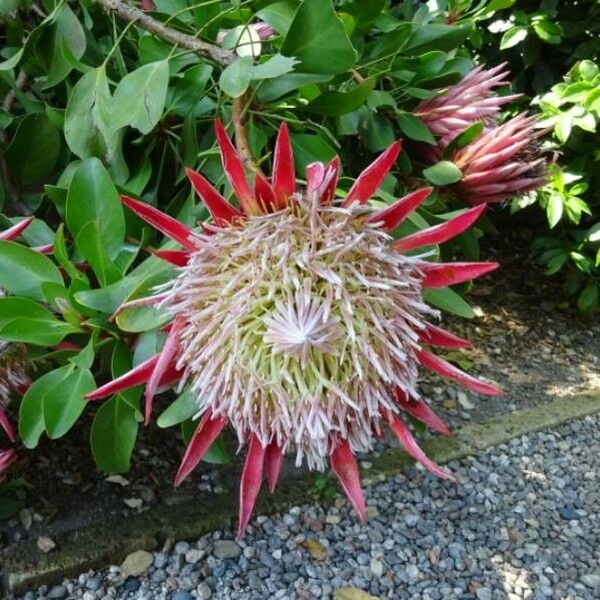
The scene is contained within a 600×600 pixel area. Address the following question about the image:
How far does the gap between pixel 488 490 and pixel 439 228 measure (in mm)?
1191

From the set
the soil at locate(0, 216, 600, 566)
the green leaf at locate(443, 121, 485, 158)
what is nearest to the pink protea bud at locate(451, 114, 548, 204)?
the green leaf at locate(443, 121, 485, 158)

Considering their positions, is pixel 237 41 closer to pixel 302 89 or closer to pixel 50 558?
pixel 302 89

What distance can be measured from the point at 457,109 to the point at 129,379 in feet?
2.59

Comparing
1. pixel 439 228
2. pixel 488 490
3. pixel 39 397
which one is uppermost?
pixel 439 228

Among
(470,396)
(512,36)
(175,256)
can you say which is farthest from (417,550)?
(512,36)

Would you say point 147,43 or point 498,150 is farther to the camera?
point 498,150

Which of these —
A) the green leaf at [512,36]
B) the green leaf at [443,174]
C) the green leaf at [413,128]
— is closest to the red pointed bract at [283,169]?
the green leaf at [443,174]

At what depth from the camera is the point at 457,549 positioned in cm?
154

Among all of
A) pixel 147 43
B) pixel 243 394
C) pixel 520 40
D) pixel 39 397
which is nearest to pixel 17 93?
pixel 147 43

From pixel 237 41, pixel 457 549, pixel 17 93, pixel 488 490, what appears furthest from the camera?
pixel 488 490

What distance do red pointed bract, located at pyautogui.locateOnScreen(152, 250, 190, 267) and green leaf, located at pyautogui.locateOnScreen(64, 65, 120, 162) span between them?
35 centimetres

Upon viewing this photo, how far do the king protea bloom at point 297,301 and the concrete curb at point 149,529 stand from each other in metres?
0.70

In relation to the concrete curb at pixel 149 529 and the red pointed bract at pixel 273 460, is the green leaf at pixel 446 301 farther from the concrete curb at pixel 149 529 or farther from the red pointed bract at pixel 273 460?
the concrete curb at pixel 149 529

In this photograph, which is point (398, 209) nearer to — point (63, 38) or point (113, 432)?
point (113, 432)
